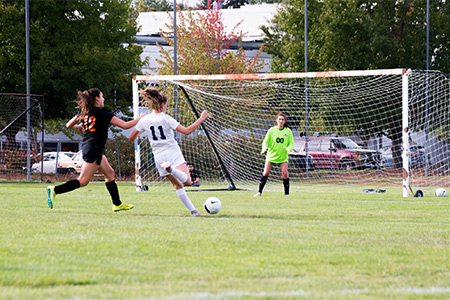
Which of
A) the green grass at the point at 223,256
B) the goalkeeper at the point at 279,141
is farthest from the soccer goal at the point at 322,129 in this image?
the green grass at the point at 223,256

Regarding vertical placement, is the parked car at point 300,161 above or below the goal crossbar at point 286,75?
below

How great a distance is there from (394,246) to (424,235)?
3.52 feet

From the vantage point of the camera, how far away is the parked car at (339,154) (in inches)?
1051

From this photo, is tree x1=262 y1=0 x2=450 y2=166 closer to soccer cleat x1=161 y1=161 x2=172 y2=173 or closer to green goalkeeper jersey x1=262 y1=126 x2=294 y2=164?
green goalkeeper jersey x1=262 y1=126 x2=294 y2=164

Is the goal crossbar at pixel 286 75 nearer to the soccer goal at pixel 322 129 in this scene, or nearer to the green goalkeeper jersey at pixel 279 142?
the soccer goal at pixel 322 129

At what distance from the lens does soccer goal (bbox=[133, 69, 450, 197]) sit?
68.4 ft

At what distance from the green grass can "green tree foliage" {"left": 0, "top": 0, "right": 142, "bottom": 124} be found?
18286mm

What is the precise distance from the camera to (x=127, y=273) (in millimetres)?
4945

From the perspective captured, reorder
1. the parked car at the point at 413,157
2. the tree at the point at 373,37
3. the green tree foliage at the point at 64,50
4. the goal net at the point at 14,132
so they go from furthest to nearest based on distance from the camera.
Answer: the tree at the point at 373,37 < the green tree foliage at the point at 64,50 < the goal net at the point at 14,132 < the parked car at the point at 413,157

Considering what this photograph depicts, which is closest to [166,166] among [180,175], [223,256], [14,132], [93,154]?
[180,175]

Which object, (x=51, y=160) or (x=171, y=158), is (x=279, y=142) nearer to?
(x=171, y=158)

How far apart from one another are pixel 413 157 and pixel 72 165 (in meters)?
14.1

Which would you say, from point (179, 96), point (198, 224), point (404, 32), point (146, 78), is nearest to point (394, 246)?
point (198, 224)

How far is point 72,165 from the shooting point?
29.3 metres
